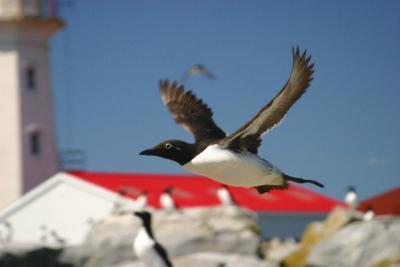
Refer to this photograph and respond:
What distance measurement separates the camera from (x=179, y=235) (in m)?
24.4

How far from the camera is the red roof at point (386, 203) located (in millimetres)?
36812

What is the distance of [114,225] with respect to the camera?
1033 inches

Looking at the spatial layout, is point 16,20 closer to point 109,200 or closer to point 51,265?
point 109,200

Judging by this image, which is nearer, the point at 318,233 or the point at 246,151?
the point at 246,151

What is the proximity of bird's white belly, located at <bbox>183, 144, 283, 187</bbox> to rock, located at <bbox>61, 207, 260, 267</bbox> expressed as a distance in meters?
16.1

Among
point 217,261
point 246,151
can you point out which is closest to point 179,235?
point 217,261

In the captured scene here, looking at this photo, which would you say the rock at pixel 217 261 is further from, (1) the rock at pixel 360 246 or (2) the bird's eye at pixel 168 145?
(2) the bird's eye at pixel 168 145

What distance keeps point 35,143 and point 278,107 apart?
1186 inches

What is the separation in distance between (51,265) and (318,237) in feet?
17.8

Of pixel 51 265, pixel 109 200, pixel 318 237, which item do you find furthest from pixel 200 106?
pixel 109 200

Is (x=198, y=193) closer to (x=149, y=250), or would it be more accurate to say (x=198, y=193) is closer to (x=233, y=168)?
(x=149, y=250)

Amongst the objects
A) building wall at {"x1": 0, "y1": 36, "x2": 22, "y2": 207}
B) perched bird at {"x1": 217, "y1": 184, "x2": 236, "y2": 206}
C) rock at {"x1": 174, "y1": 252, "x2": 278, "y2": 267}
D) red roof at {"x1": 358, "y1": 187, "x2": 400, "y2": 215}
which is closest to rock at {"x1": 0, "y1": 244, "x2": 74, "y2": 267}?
rock at {"x1": 174, "y1": 252, "x2": 278, "y2": 267}

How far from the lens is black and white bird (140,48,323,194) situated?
7.56 metres

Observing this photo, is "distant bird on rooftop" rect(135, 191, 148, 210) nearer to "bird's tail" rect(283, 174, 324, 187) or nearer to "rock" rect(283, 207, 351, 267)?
"rock" rect(283, 207, 351, 267)
